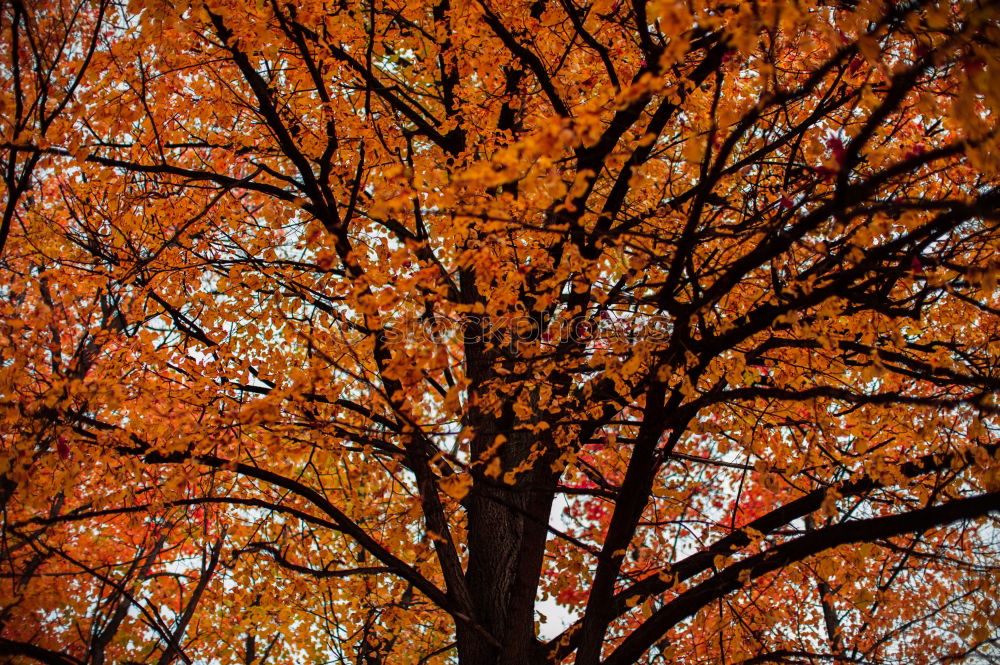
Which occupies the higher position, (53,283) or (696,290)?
(53,283)

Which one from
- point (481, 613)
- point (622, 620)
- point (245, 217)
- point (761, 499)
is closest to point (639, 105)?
point (481, 613)

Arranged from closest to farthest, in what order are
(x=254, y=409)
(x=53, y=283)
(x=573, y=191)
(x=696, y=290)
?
(x=573, y=191) → (x=254, y=409) → (x=696, y=290) → (x=53, y=283)

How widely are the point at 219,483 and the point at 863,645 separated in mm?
6790

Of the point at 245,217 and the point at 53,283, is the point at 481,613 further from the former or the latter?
the point at 53,283

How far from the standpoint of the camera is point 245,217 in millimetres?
6152

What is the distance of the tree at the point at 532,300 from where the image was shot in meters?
3.16

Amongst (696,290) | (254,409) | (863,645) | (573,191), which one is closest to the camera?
(573,191)

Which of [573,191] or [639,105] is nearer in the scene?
[573,191]

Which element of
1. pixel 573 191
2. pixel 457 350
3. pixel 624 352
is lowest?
pixel 573 191

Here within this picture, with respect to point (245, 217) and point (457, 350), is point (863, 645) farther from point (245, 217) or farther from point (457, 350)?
point (245, 217)

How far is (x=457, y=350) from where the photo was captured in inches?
282

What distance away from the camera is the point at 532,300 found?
4.88m

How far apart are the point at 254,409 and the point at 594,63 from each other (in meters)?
4.45

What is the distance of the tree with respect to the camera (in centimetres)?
316
